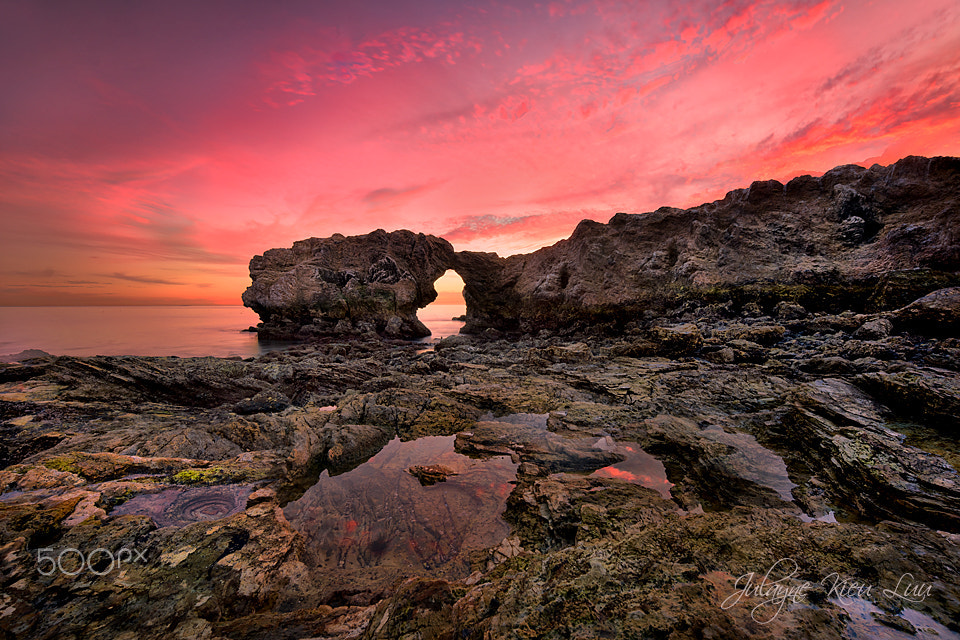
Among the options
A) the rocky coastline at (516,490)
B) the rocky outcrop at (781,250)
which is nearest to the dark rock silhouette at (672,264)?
the rocky outcrop at (781,250)

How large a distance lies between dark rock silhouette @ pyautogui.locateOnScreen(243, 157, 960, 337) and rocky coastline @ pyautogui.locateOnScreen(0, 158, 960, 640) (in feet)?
6.15

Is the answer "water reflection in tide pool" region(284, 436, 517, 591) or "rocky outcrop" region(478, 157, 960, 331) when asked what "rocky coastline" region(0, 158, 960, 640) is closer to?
"water reflection in tide pool" region(284, 436, 517, 591)

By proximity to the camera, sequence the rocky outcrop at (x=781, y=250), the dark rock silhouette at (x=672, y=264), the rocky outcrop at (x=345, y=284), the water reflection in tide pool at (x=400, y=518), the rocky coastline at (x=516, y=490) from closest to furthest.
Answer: the rocky coastline at (x=516, y=490) → the water reflection in tide pool at (x=400, y=518) → the rocky outcrop at (x=781, y=250) → the dark rock silhouette at (x=672, y=264) → the rocky outcrop at (x=345, y=284)

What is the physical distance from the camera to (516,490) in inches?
282

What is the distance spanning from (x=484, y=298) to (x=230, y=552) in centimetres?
4453

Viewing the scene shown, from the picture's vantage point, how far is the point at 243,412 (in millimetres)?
12062

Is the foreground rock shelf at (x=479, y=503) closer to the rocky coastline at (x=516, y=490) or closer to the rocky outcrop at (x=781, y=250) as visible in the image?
the rocky coastline at (x=516, y=490)

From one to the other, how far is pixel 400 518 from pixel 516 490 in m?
2.72

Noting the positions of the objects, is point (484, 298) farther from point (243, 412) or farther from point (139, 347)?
point (139, 347)

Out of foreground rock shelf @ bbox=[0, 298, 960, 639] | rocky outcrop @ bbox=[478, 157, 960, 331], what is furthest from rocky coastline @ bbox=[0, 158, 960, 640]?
rocky outcrop @ bbox=[478, 157, 960, 331]

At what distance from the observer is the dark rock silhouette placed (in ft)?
69.4

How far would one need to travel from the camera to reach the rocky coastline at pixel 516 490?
3545 millimetres

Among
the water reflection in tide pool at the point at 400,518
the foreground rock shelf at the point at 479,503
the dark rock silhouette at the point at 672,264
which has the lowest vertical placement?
the water reflection in tide pool at the point at 400,518

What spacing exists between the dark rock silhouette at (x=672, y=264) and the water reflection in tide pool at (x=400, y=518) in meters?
27.2
